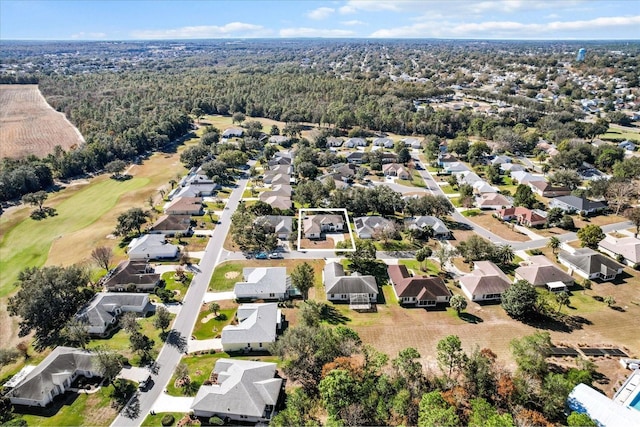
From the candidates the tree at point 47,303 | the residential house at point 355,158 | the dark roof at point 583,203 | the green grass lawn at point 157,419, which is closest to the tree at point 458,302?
the green grass lawn at point 157,419

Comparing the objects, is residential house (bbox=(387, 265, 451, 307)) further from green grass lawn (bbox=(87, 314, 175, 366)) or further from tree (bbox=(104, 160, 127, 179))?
tree (bbox=(104, 160, 127, 179))

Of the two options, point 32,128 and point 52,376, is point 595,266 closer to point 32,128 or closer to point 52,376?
point 52,376

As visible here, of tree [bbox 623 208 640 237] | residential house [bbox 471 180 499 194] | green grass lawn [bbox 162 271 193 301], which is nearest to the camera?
green grass lawn [bbox 162 271 193 301]

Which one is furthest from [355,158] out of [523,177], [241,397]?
[241,397]

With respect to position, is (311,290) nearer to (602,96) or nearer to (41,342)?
(41,342)

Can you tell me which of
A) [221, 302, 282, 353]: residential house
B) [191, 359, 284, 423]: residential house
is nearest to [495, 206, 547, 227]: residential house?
[221, 302, 282, 353]: residential house

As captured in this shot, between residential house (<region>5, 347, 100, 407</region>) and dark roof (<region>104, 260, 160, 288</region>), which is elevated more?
dark roof (<region>104, 260, 160, 288</region>)

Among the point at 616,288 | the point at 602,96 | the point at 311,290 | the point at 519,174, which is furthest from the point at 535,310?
the point at 602,96
